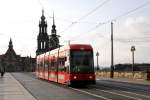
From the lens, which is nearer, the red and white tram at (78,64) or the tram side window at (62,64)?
the red and white tram at (78,64)

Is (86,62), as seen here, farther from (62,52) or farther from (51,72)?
(51,72)

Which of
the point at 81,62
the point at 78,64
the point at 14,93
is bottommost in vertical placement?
the point at 14,93

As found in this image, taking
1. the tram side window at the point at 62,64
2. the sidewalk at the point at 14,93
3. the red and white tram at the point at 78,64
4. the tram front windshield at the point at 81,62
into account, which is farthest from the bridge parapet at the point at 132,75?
the sidewalk at the point at 14,93

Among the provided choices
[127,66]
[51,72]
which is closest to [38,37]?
[127,66]

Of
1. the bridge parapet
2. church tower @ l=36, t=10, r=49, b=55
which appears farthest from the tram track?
church tower @ l=36, t=10, r=49, b=55

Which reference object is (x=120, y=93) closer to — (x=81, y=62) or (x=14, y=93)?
(x=14, y=93)

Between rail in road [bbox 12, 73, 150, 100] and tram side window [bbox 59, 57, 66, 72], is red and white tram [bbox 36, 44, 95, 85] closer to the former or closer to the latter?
tram side window [bbox 59, 57, 66, 72]

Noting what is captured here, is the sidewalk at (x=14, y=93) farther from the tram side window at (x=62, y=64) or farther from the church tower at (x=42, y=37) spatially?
the church tower at (x=42, y=37)

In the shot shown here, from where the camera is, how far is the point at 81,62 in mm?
34250

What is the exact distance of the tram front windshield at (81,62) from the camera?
34.1m

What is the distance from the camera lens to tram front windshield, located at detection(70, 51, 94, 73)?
3412 cm

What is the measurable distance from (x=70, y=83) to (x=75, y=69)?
111 cm

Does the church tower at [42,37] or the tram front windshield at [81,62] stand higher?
the church tower at [42,37]

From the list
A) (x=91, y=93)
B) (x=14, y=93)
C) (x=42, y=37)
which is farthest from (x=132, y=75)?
(x=42, y=37)
